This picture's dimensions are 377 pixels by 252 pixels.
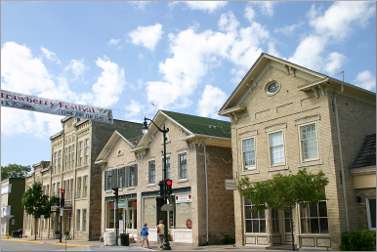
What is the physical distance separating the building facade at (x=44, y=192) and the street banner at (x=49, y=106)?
3062 centimetres

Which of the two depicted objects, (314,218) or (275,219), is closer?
(314,218)

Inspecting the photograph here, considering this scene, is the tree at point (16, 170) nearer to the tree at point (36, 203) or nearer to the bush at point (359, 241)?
the tree at point (36, 203)

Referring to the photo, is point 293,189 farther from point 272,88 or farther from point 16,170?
point 16,170

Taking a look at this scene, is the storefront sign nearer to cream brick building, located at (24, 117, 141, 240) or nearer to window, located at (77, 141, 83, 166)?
cream brick building, located at (24, 117, 141, 240)

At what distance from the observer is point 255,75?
86.1 ft

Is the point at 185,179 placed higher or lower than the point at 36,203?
higher

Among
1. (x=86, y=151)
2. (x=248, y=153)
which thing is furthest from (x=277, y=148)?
(x=86, y=151)

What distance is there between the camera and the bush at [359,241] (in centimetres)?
1948

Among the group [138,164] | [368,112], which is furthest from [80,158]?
[368,112]

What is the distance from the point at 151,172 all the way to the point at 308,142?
14461 millimetres

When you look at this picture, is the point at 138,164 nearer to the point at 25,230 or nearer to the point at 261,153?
the point at 261,153

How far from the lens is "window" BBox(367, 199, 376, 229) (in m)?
21.0

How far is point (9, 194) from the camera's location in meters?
64.8

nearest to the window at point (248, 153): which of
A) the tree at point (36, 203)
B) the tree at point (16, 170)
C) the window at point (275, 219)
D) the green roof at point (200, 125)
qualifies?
the window at point (275, 219)
